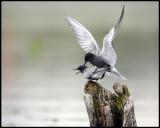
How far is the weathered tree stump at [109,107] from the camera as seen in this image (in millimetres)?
9375

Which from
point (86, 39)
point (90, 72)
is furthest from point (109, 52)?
point (86, 39)

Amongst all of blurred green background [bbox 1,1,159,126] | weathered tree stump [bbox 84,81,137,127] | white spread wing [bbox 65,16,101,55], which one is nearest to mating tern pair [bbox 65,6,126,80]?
white spread wing [bbox 65,16,101,55]

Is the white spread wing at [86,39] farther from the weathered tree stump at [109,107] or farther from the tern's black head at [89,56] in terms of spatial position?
the weathered tree stump at [109,107]

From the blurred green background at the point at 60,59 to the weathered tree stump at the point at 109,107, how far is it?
2.92 m

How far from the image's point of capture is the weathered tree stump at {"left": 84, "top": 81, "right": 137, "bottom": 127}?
938 centimetres

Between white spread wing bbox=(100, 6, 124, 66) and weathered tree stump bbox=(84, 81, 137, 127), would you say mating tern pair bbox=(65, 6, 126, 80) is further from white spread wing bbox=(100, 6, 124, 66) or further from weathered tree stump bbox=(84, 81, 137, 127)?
weathered tree stump bbox=(84, 81, 137, 127)

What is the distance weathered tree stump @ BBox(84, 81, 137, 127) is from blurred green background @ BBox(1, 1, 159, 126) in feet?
9.57

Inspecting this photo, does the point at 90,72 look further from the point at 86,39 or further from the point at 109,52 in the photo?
the point at 86,39

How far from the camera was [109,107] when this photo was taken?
9422 millimetres

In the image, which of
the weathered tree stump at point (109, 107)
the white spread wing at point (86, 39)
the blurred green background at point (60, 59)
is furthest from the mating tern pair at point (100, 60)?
the blurred green background at point (60, 59)

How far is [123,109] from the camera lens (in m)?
9.41

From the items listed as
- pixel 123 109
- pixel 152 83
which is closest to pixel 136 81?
pixel 152 83

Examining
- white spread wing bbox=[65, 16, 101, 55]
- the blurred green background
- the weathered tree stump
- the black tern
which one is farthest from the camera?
the blurred green background

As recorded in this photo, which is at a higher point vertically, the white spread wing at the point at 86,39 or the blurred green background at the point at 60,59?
the white spread wing at the point at 86,39
